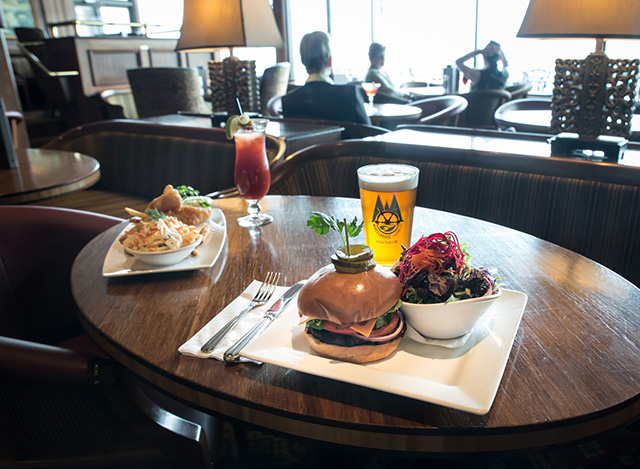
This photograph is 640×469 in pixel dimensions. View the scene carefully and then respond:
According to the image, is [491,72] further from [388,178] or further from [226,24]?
[388,178]

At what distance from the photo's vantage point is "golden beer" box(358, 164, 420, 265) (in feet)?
2.95

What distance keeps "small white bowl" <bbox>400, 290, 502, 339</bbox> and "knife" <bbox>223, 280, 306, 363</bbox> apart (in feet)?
0.68

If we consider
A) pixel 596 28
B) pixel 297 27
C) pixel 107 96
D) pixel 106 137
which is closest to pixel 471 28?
pixel 297 27

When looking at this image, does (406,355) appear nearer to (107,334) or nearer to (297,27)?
(107,334)

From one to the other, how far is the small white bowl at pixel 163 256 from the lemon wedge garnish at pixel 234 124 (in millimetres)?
332

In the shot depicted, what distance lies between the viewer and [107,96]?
6.08 m

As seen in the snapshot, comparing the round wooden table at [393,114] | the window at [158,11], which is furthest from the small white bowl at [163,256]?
the window at [158,11]

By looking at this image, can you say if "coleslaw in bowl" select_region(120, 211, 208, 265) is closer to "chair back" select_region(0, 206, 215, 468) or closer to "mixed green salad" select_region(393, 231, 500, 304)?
"chair back" select_region(0, 206, 215, 468)

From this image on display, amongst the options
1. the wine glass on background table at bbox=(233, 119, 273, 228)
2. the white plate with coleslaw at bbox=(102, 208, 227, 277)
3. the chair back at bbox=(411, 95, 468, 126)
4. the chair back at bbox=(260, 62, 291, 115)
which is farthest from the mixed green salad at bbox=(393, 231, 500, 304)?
the chair back at bbox=(260, 62, 291, 115)

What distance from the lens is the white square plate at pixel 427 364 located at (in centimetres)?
54

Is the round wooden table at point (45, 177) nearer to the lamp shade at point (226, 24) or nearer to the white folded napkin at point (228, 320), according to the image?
the lamp shade at point (226, 24)

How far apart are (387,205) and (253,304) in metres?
0.30

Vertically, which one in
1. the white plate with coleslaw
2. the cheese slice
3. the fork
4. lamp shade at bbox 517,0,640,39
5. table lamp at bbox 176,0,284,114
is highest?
table lamp at bbox 176,0,284,114

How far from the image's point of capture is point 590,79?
4.81 ft
